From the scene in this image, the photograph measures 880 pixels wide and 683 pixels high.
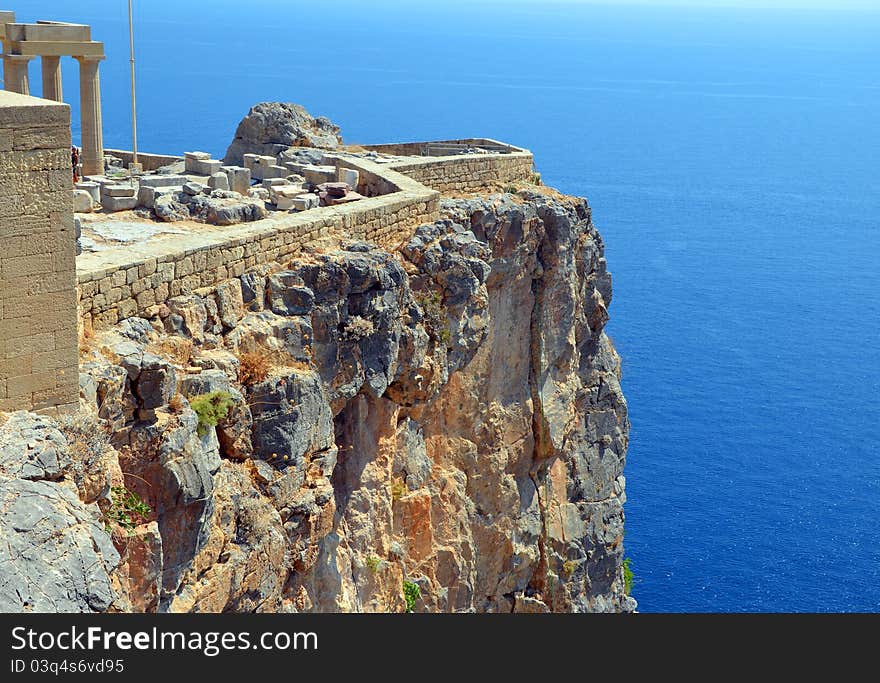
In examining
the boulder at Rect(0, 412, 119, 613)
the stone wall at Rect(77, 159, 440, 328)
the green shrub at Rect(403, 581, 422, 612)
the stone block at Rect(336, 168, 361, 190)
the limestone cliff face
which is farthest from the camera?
the stone block at Rect(336, 168, 361, 190)

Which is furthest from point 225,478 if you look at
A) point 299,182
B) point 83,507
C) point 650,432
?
point 650,432

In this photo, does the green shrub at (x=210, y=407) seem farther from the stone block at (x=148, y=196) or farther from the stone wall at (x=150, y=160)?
the stone wall at (x=150, y=160)

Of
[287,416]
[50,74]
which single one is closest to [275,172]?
[50,74]

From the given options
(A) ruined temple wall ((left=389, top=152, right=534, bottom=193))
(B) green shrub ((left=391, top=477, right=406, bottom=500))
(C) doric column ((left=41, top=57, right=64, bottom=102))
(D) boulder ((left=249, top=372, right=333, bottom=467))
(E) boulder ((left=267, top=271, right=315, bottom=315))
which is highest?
(C) doric column ((left=41, top=57, right=64, bottom=102))

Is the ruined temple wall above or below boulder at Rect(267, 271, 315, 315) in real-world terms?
above

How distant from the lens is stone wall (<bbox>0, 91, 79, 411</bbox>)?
42.0 ft

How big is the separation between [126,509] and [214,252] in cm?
433

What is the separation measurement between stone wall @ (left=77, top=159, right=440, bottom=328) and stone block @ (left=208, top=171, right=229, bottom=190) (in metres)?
2.32

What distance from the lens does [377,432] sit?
2197 cm

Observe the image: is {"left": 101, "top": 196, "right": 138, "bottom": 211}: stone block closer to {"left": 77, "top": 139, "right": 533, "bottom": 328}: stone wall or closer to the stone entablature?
{"left": 77, "top": 139, "right": 533, "bottom": 328}: stone wall

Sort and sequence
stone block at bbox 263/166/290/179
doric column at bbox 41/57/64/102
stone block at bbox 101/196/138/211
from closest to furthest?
stone block at bbox 101/196/138/211 < stone block at bbox 263/166/290/179 < doric column at bbox 41/57/64/102

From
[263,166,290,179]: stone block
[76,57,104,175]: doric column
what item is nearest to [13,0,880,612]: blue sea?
[263,166,290,179]: stone block

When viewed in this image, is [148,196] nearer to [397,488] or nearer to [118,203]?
[118,203]

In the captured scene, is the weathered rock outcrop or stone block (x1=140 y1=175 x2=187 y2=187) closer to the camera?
stone block (x1=140 y1=175 x2=187 y2=187)
